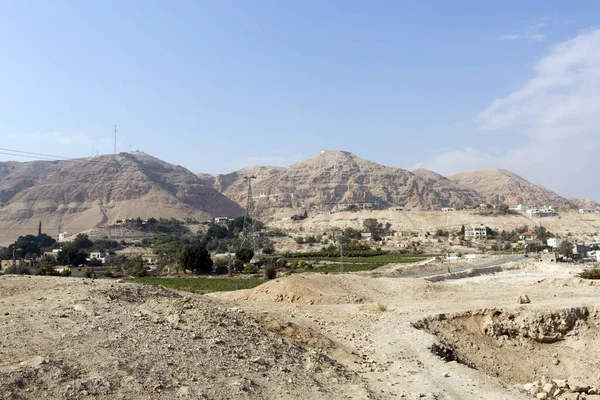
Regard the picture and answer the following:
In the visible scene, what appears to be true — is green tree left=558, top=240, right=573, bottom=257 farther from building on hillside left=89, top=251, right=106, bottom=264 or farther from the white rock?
the white rock

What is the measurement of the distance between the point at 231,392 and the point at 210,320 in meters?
4.07

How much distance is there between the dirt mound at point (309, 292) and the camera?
79.7 ft

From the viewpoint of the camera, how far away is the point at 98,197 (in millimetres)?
151875

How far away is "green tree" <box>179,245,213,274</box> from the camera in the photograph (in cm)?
5556

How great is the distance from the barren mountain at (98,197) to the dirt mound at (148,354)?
382 feet

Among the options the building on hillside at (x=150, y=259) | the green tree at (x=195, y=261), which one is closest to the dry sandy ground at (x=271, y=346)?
the green tree at (x=195, y=261)

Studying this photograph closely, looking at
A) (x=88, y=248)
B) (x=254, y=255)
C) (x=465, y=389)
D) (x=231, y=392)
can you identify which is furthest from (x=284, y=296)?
(x=88, y=248)

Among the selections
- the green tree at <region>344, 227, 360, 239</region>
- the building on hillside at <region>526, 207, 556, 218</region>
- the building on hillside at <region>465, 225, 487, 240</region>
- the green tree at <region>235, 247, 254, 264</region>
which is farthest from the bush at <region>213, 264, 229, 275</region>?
the building on hillside at <region>526, 207, 556, 218</region>

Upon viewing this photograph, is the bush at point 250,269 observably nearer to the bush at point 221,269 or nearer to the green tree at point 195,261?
the bush at point 221,269

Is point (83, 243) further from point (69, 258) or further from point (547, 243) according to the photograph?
point (547, 243)

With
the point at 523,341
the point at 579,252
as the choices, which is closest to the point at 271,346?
the point at 523,341

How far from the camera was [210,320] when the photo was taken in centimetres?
1321

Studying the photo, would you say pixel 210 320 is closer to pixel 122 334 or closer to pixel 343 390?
pixel 122 334

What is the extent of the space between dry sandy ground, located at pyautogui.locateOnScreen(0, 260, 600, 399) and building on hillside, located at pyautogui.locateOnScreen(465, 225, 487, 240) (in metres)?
79.7
